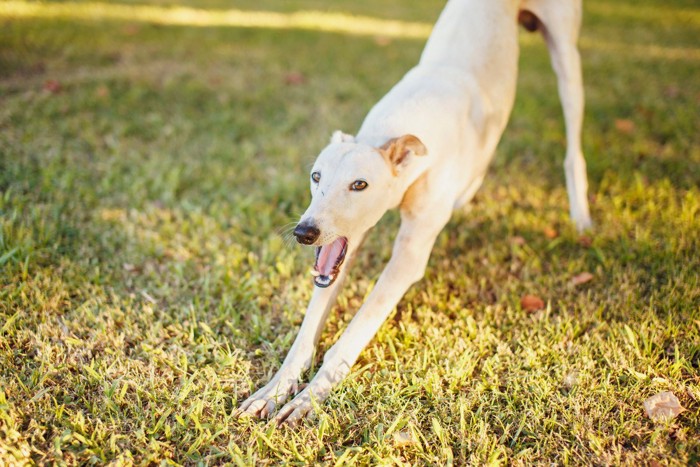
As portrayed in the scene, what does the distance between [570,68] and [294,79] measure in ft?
11.3

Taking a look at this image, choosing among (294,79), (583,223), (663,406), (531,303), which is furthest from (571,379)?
(294,79)

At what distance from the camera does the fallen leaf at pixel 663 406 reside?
8.13ft

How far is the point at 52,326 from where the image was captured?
296 cm

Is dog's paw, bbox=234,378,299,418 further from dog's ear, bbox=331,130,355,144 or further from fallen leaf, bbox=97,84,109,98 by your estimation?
fallen leaf, bbox=97,84,109,98

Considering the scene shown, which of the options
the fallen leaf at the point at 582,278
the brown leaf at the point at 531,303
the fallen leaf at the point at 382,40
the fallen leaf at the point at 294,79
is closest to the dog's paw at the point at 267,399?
the brown leaf at the point at 531,303

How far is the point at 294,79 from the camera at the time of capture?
6.68 meters

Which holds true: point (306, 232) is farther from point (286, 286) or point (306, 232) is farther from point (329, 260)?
point (286, 286)

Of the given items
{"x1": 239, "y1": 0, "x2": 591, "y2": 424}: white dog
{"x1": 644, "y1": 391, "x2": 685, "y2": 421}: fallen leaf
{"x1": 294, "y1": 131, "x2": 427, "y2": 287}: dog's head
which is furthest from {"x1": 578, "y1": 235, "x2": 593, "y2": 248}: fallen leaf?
{"x1": 294, "y1": 131, "x2": 427, "y2": 287}: dog's head

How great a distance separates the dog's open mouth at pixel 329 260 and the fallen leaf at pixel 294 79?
430cm

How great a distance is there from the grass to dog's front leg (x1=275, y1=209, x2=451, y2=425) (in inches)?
3.5

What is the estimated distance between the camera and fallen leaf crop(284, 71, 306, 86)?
21.7 ft

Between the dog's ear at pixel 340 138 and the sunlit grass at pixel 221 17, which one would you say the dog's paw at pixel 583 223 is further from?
the sunlit grass at pixel 221 17

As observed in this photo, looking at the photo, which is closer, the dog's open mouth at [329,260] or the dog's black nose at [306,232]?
the dog's black nose at [306,232]

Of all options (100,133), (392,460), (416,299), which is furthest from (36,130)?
(392,460)
